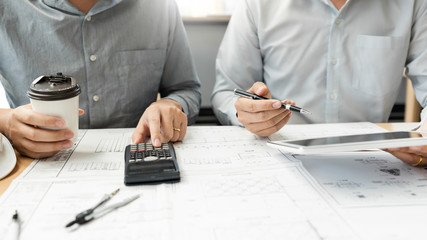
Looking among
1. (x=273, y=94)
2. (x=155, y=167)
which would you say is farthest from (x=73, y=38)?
(x=273, y=94)

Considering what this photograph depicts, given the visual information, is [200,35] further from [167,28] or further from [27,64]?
[27,64]

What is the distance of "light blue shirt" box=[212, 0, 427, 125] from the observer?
110 centimetres

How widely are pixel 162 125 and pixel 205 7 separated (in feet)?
4.69

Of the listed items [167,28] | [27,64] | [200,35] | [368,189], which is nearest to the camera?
[368,189]

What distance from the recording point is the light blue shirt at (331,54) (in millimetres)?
1102

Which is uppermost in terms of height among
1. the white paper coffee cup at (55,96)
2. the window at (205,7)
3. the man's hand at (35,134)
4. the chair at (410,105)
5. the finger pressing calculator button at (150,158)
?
the window at (205,7)

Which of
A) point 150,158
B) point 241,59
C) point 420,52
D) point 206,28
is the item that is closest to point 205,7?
point 206,28

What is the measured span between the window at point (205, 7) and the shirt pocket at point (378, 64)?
1.13m

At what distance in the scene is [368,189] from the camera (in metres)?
0.59

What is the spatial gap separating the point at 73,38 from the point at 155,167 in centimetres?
53

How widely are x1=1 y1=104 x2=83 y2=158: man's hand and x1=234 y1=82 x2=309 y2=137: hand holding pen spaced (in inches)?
15.2

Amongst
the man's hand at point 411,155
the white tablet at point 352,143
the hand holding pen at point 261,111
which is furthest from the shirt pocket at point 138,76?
the man's hand at point 411,155

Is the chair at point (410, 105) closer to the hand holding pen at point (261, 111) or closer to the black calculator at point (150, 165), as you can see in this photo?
the hand holding pen at point (261, 111)

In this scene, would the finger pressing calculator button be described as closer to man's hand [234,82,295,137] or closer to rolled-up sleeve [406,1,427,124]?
man's hand [234,82,295,137]
